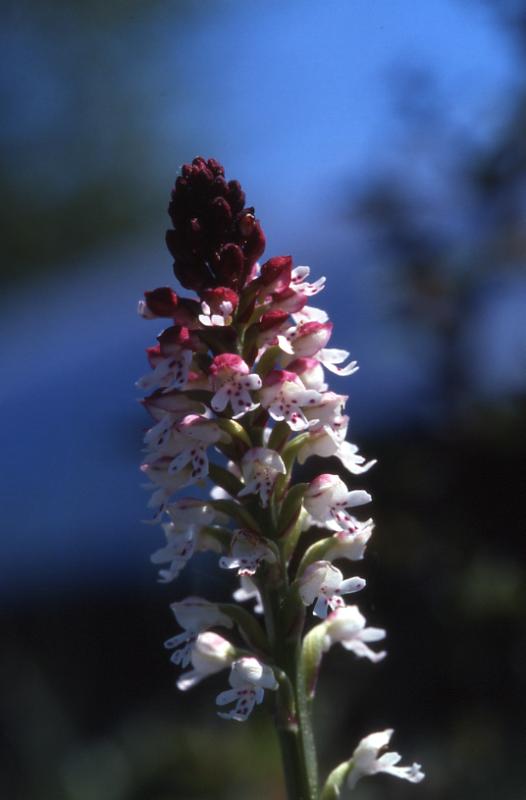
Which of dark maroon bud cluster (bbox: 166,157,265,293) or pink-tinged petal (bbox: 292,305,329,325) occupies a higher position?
dark maroon bud cluster (bbox: 166,157,265,293)

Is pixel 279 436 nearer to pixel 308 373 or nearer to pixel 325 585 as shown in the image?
pixel 308 373

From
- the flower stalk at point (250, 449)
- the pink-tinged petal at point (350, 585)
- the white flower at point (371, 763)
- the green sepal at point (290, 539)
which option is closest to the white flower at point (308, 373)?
the flower stalk at point (250, 449)

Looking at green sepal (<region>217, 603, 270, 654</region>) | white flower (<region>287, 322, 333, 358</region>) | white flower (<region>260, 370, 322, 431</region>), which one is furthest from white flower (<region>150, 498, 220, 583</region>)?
white flower (<region>287, 322, 333, 358</region>)

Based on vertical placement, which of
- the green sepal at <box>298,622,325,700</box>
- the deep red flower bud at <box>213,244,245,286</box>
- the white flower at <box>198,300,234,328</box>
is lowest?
the green sepal at <box>298,622,325,700</box>

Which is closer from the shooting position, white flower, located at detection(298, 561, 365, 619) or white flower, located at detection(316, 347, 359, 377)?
white flower, located at detection(298, 561, 365, 619)

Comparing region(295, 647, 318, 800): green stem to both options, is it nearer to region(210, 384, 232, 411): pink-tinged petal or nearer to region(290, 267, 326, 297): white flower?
region(210, 384, 232, 411): pink-tinged petal

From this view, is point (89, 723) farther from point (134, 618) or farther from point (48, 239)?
A: point (48, 239)

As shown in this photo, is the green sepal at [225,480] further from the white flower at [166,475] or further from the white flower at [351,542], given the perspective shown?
the white flower at [351,542]
